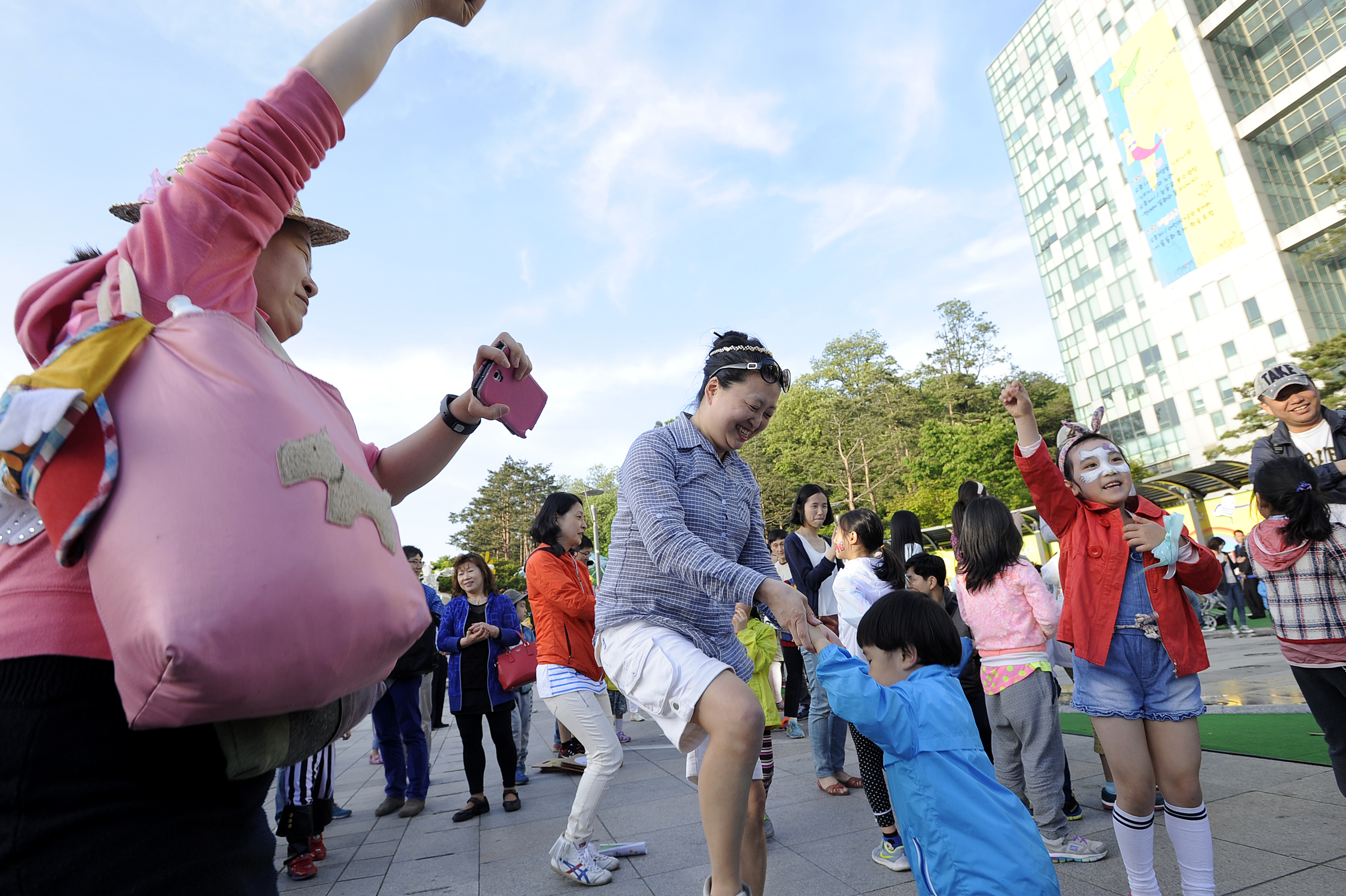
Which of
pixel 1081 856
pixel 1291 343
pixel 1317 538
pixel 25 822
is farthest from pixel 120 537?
pixel 1291 343

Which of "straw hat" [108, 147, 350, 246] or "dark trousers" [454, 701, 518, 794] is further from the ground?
"straw hat" [108, 147, 350, 246]

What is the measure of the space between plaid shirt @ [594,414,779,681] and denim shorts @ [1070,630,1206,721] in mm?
1453

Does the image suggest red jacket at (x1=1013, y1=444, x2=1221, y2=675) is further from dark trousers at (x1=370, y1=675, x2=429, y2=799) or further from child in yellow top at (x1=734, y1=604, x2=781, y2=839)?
dark trousers at (x1=370, y1=675, x2=429, y2=799)

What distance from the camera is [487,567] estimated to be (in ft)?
23.6

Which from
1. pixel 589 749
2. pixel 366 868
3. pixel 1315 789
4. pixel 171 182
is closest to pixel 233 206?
pixel 171 182

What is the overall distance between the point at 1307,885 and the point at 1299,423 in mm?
2687

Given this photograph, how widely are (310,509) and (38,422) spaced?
317 mm

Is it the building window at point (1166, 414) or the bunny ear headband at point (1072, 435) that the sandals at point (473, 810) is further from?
the building window at point (1166, 414)

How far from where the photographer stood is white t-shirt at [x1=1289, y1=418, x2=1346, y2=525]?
4.45m

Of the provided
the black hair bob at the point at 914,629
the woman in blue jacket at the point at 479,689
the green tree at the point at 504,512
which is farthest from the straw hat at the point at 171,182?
the green tree at the point at 504,512

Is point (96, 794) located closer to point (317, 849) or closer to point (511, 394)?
point (511, 394)

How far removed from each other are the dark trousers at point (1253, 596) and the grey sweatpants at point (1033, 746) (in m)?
16.8

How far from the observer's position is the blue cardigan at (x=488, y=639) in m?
6.32

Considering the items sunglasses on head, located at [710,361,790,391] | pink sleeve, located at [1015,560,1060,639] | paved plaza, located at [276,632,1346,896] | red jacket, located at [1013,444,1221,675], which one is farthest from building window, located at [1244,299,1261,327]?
sunglasses on head, located at [710,361,790,391]
